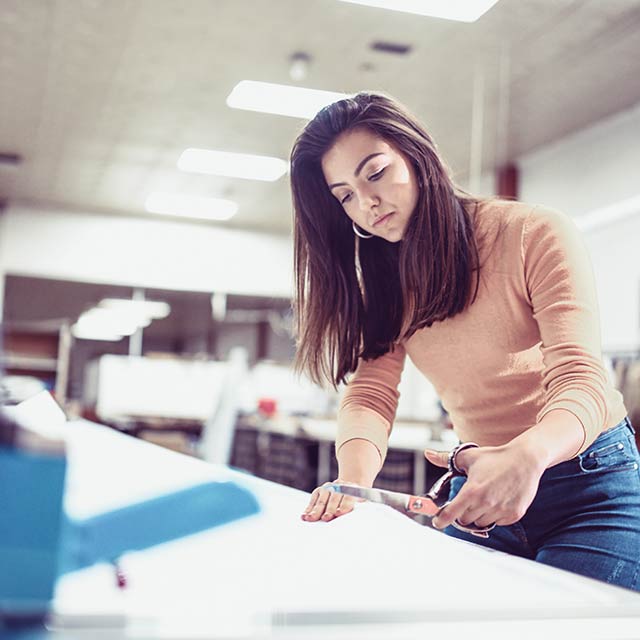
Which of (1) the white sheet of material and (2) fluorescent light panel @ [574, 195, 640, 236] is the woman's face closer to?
(1) the white sheet of material

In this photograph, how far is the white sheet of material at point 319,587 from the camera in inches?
17.9

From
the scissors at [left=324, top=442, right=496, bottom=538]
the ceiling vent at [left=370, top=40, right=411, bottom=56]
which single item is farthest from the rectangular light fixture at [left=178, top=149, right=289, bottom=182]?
the scissors at [left=324, top=442, right=496, bottom=538]

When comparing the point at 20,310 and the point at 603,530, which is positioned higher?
the point at 20,310

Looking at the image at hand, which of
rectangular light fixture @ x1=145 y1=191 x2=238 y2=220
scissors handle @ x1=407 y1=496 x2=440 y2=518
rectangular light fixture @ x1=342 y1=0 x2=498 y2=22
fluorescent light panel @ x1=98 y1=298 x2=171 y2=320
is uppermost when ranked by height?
rectangular light fixture @ x1=145 y1=191 x2=238 y2=220

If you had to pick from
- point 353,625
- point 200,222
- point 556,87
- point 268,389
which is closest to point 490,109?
point 556,87

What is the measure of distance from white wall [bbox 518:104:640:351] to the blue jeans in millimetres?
3770

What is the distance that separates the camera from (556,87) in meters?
4.75

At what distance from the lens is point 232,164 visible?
623 centimetres

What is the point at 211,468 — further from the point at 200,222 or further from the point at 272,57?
the point at 200,222

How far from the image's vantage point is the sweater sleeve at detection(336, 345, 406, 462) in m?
1.11

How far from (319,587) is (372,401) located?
602 mm

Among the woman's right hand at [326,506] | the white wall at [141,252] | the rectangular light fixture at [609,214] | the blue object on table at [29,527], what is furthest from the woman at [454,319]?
the white wall at [141,252]

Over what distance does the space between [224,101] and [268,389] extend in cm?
244

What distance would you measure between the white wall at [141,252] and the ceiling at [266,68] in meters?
1.45
